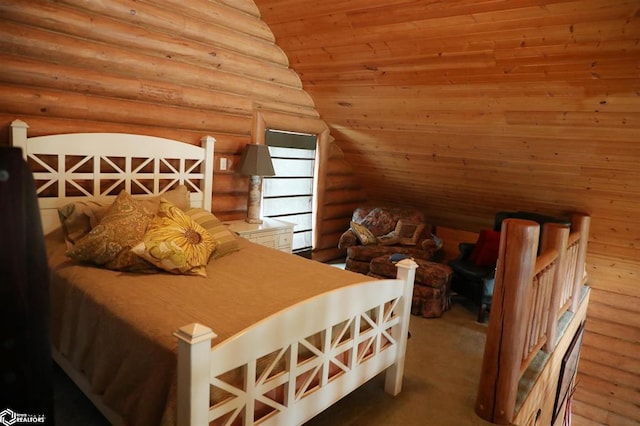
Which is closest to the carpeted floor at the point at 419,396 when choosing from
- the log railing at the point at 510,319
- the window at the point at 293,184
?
the log railing at the point at 510,319

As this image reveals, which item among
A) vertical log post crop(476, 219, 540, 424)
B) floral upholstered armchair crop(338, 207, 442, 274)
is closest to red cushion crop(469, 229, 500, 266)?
floral upholstered armchair crop(338, 207, 442, 274)

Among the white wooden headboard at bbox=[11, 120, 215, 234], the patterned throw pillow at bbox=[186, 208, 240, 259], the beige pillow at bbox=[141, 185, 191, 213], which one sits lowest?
the patterned throw pillow at bbox=[186, 208, 240, 259]

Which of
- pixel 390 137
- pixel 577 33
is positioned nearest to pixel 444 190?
pixel 390 137

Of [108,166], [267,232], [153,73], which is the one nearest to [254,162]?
[267,232]

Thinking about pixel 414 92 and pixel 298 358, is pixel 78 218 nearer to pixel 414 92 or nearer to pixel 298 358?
pixel 298 358

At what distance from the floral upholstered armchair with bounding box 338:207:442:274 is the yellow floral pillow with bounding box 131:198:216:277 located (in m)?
2.22

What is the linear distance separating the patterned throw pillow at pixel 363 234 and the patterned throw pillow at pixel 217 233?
2.00 meters

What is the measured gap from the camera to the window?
4.89m

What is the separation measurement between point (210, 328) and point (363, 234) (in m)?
3.28

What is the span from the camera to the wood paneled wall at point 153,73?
284cm

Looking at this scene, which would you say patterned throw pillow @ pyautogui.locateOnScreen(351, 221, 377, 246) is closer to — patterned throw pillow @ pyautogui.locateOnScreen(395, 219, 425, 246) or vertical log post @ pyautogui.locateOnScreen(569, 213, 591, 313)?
patterned throw pillow @ pyautogui.locateOnScreen(395, 219, 425, 246)

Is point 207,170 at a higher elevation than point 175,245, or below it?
higher

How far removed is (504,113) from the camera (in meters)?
3.61

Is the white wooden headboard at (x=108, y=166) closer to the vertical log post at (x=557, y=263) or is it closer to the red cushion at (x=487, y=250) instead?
the red cushion at (x=487, y=250)
